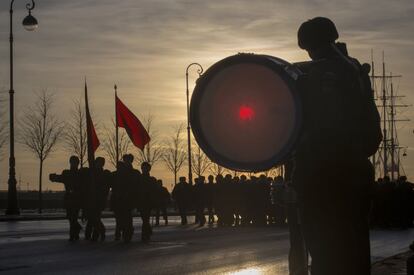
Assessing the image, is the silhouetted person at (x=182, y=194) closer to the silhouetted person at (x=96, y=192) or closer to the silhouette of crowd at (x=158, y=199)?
the silhouette of crowd at (x=158, y=199)

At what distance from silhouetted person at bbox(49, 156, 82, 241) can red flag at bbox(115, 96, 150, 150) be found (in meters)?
7.33

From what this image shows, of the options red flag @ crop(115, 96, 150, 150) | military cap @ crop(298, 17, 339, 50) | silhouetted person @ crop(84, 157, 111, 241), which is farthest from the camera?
red flag @ crop(115, 96, 150, 150)

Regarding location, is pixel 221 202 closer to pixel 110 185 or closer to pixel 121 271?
pixel 110 185

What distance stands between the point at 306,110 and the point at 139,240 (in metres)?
18.1

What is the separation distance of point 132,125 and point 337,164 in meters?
25.6

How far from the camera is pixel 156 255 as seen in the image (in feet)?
55.6

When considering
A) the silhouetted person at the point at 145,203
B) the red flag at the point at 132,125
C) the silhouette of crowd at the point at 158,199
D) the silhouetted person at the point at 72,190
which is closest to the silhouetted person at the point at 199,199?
the silhouette of crowd at the point at 158,199

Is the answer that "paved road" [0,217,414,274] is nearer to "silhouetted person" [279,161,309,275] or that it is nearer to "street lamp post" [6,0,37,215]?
"silhouetted person" [279,161,309,275]

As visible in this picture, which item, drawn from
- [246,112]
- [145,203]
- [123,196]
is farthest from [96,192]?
[246,112]

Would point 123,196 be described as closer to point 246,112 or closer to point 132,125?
point 132,125

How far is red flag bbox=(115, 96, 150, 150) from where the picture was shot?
95.0 feet

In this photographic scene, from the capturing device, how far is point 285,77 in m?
4.13

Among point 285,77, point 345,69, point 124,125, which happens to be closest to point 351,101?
point 345,69

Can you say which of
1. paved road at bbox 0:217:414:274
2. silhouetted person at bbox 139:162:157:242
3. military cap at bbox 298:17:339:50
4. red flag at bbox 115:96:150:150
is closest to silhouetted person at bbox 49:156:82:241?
paved road at bbox 0:217:414:274
